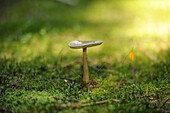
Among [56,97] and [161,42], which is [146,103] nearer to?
[56,97]

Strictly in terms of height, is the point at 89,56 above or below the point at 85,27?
below

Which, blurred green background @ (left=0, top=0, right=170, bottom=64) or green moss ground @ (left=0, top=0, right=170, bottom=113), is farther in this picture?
blurred green background @ (left=0, top=0, right=170, bottom=64)

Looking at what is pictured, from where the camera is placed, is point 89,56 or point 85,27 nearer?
point 89,56

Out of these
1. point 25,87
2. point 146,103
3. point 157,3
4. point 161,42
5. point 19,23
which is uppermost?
point 157,3

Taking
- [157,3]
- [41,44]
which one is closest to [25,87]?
[41,44]

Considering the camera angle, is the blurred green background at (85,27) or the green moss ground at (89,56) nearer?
the green moss ground at (89,56)

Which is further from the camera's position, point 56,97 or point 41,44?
point 41,44
